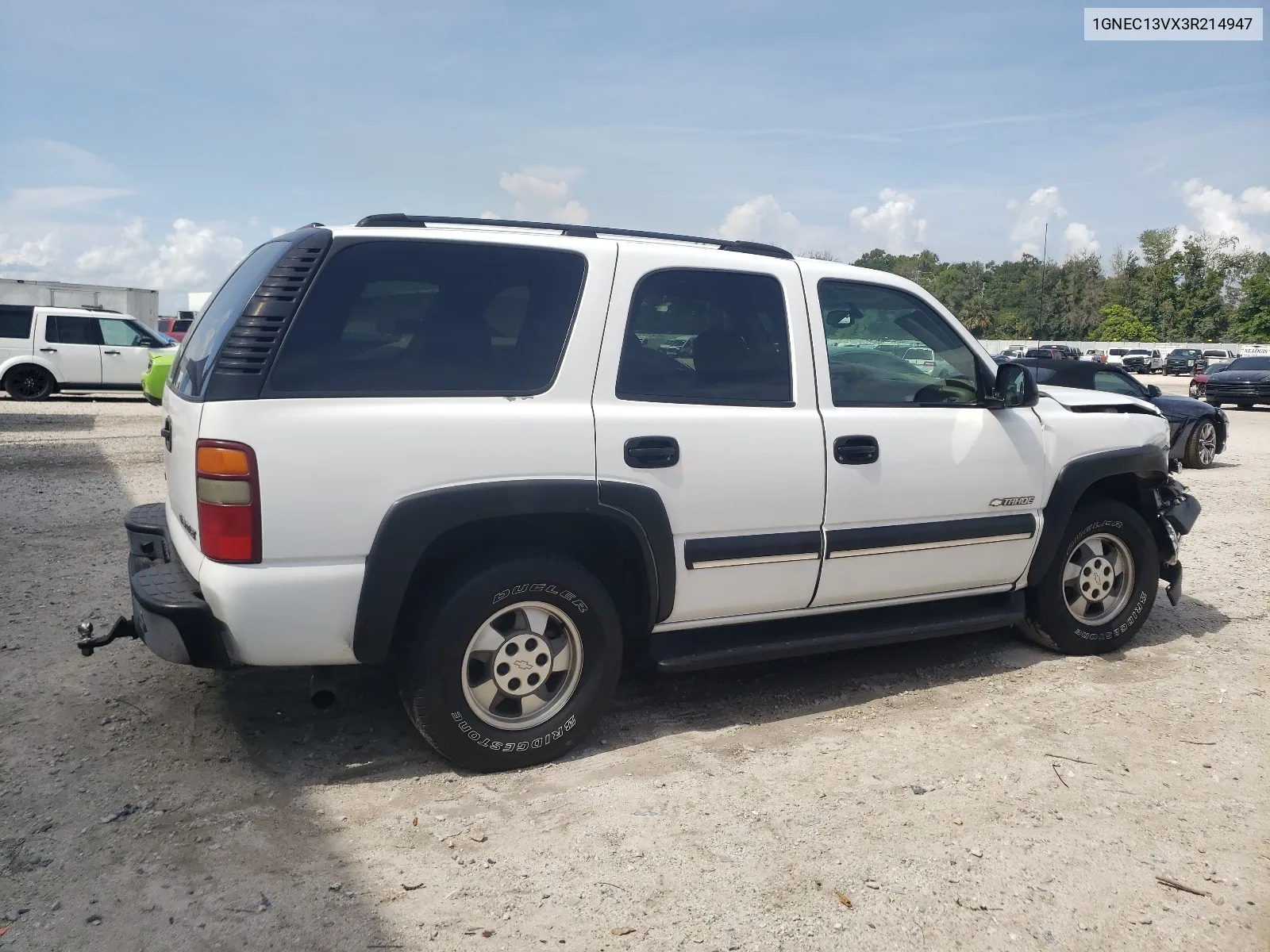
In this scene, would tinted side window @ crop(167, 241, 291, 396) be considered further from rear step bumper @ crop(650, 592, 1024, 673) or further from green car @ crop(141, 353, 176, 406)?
rear step bumper @ crop(650, 592, 1024, 673)

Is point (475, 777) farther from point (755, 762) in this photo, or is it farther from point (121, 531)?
point (121, 531)

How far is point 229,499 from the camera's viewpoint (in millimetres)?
3178

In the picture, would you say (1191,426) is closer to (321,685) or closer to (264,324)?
(321,685)

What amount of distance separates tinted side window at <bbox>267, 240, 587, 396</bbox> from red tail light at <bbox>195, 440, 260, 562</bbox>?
0.25 meters

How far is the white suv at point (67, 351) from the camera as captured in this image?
725 inches

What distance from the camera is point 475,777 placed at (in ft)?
12.2

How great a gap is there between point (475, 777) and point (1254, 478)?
12.3 meters

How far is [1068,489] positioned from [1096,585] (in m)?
0.68

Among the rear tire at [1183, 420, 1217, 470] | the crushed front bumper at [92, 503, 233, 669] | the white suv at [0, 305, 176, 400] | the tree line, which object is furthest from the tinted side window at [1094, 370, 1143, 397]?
the tree line

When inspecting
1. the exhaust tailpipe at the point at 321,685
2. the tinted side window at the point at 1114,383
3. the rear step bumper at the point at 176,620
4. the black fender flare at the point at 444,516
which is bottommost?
the exhaust tailpipe at the point at 321,685

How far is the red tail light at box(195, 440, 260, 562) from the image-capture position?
317 centimetres

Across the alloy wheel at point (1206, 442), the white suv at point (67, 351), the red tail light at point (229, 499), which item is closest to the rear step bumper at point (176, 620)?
the red tail light at point (229, 499)

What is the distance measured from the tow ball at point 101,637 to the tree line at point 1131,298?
2739 inches

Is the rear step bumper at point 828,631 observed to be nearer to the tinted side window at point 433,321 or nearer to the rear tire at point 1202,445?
the tinted side window at point 433,321
